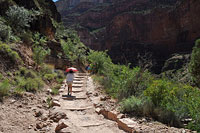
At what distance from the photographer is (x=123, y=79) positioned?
612cm

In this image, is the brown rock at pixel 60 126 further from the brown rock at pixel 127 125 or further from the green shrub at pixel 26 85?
the green shrub at pixel 26 85

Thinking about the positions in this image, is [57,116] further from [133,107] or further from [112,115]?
[133,107]

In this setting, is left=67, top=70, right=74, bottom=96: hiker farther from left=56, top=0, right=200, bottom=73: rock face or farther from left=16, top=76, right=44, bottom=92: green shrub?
left=56, top=0, right=200, bottom=73: rock face

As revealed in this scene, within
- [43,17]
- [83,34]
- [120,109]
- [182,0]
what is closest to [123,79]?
[120,109]

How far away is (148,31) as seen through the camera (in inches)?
2389

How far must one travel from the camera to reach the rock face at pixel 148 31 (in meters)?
50.3

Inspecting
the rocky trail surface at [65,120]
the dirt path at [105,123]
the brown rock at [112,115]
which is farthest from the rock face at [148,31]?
the brown rock at [112,115]

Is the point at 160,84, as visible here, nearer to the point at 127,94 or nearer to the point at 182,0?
the point at 127,94

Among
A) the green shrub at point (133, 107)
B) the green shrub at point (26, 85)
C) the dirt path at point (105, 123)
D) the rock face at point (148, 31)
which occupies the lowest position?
the dirt path at point (105, 123)

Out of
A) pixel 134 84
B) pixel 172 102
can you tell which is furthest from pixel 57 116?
pixel 172 102

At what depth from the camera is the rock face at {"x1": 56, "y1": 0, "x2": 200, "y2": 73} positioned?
165 feet

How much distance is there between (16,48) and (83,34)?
61.5m

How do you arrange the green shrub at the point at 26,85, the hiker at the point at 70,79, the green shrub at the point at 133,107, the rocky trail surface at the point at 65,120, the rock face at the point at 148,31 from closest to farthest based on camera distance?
the rocky trail surface at the point at 65,120 < the green shrub at the point at 133,107 < the green shrub at the point at 26,85 < the hiker at the point at 70,79 < the rock face at the point at 148,31

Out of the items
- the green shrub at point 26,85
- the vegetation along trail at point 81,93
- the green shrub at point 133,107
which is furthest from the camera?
the green shrub at point 26,85
